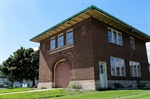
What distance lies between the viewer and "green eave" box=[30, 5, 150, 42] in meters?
13.3

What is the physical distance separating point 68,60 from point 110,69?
422cm

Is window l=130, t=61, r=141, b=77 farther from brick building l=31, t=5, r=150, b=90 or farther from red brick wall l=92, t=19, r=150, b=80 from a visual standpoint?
red brick wall l=92, t=19, r=150, b=80

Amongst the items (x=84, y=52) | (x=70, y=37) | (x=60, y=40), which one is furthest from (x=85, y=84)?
(x=60, y=40)

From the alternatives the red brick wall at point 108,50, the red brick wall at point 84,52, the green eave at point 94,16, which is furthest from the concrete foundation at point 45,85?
the red brick wall at point 108,50

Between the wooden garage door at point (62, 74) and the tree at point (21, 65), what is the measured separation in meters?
14.8

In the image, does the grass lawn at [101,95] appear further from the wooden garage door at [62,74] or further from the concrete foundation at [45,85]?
the concrete foundation at [45,85]

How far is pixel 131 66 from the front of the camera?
18.2 m

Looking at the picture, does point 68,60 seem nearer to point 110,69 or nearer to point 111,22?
point 110,69

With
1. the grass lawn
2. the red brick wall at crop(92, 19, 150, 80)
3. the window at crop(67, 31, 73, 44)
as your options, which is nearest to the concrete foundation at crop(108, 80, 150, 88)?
the red brick wall at crop(92, 19, 150, 80)

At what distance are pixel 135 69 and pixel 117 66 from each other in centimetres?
429

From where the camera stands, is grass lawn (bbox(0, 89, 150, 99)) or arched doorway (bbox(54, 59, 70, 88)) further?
arched doorway (bbox(54, 59, 70, 88))

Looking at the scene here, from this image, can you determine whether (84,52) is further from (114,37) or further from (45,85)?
(45,85)

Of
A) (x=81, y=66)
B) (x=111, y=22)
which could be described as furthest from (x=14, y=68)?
(x=111, y=22)

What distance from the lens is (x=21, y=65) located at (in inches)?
1200
